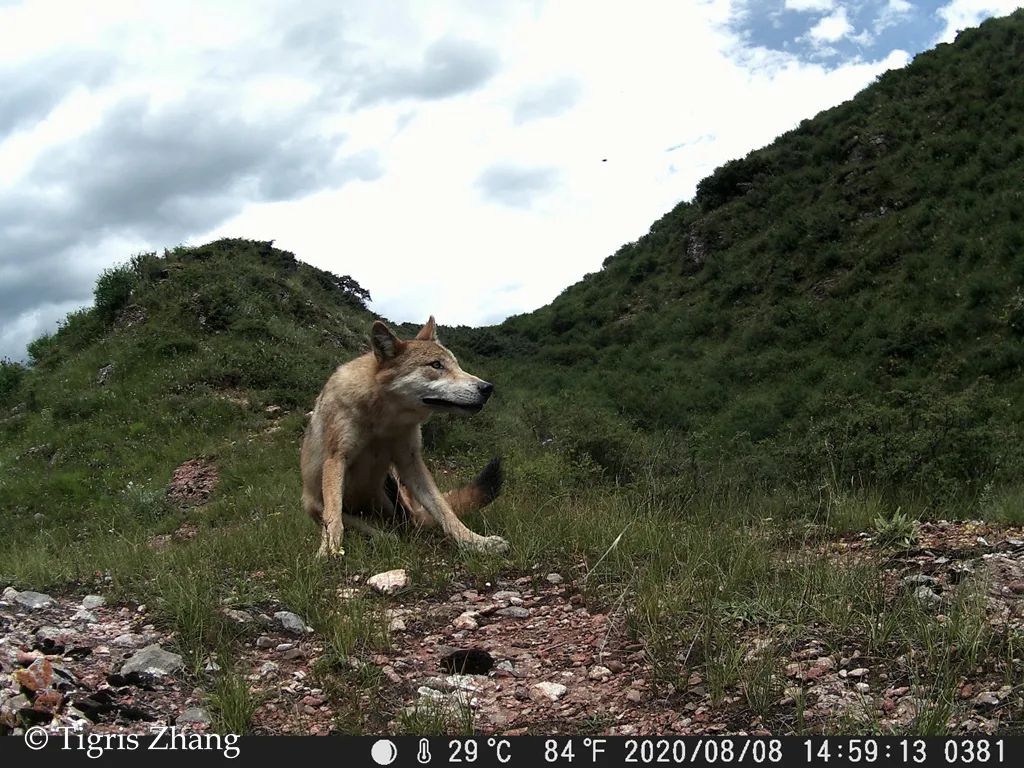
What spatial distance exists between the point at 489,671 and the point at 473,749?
83 cm

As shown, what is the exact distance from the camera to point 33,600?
4375 mm

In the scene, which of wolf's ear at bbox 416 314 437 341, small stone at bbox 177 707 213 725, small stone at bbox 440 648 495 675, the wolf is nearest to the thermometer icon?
small stone at bbox 440 648 495 675

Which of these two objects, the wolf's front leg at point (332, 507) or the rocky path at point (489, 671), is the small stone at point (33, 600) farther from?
the wolf's front leg at point (332, 507)

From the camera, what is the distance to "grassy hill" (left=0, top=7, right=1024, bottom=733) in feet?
11.1

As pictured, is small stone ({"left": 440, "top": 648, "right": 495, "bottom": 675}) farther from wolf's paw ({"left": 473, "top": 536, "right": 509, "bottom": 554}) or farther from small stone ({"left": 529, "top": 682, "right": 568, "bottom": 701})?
wolf's paw ({"left": 473, "top": 536, "right": 509, "bottom": 554})

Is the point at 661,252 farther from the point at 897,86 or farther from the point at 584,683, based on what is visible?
the point at 584,683

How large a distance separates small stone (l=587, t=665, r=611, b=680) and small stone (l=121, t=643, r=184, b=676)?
179 cm

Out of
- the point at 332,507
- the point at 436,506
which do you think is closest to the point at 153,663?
the point at 332,507

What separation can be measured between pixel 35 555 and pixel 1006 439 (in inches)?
403

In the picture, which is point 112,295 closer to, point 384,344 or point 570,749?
point 384,344

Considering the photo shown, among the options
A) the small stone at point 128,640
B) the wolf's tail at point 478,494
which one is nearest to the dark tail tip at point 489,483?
the wolf's tail at point 478,494

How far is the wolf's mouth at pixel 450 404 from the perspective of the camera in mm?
5680

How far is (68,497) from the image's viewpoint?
13422 millimetres

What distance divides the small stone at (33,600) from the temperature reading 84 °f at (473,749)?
2.96 meters
